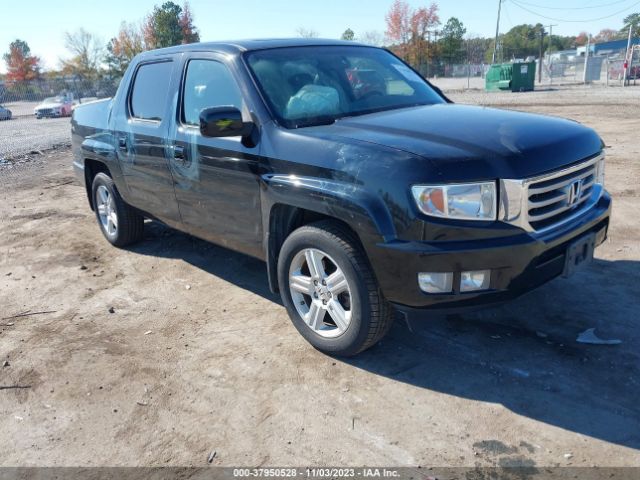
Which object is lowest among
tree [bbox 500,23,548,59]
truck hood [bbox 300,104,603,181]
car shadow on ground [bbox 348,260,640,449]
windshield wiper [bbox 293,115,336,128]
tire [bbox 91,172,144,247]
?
car shadow on ground [bbox 348,260,640,449]

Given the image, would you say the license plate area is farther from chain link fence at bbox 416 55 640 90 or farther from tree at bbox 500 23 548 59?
tree at bbox 500 23 548 59

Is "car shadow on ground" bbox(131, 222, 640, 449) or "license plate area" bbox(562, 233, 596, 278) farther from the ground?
"license plate area" bbox(562, 233, 596, 278)

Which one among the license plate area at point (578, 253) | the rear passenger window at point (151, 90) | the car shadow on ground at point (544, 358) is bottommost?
the car shadow on ground at point (544, 358)

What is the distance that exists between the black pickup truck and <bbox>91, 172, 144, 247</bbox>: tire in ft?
3.07

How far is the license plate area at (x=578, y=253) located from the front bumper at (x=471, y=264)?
0.14ft

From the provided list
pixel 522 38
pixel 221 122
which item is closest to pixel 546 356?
pixel 221 122

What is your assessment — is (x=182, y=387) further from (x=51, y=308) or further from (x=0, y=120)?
(x=0, y=120)

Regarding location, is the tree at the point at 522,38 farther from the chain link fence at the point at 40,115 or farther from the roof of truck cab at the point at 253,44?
the roof of truck cab at the point at 253,44

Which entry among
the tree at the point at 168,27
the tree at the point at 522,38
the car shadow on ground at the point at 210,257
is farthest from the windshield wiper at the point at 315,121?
the tree at the point at 522,38

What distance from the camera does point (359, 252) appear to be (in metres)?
3.13

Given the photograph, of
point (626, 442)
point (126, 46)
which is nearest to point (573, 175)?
point (626, 442)

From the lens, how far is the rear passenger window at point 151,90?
4605 millimetres

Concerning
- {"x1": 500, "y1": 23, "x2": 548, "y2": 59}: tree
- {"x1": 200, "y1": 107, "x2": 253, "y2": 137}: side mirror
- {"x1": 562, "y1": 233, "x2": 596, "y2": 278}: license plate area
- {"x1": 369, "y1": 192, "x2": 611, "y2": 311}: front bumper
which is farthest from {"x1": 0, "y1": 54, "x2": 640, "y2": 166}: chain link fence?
{"x1": 500, "y1": 23, "x2": 548, "y2": 59}: tree

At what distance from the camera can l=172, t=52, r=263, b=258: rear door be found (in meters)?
3.76
